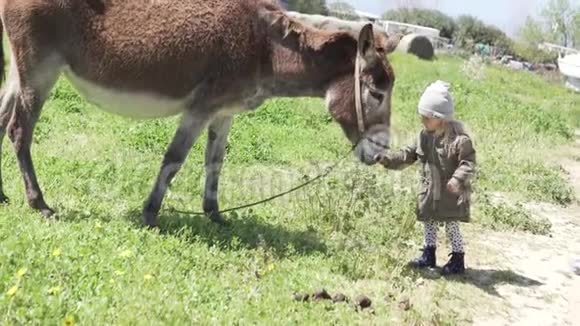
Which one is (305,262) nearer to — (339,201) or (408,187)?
(339,201)

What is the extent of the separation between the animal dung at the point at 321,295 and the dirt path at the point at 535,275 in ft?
3.72

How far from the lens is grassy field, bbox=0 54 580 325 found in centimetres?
Answer: 422

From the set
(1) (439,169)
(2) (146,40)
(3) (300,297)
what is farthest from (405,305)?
(2) (146,40)

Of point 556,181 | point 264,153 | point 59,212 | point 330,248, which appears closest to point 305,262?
point 330,248

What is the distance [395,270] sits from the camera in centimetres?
571

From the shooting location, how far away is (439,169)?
5.84m

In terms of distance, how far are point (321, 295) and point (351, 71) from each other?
188 cm

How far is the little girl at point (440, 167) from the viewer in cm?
565

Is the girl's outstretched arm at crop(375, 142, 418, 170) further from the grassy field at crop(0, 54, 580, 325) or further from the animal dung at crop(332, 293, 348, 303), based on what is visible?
the animal dung at crop(332, 293, 348, 303)

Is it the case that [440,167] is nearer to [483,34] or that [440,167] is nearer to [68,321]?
[68,321]

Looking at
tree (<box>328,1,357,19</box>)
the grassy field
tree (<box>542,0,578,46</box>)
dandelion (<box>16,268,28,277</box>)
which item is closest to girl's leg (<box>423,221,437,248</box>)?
the grassy field

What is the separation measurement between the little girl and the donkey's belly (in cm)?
179

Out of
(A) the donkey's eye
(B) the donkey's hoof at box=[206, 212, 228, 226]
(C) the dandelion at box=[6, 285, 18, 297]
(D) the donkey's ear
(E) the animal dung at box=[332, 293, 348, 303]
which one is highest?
(D) the donkey's ear

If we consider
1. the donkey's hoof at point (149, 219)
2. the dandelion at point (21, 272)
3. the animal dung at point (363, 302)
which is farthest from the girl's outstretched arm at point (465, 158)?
the dandelion at point (21, 272)
